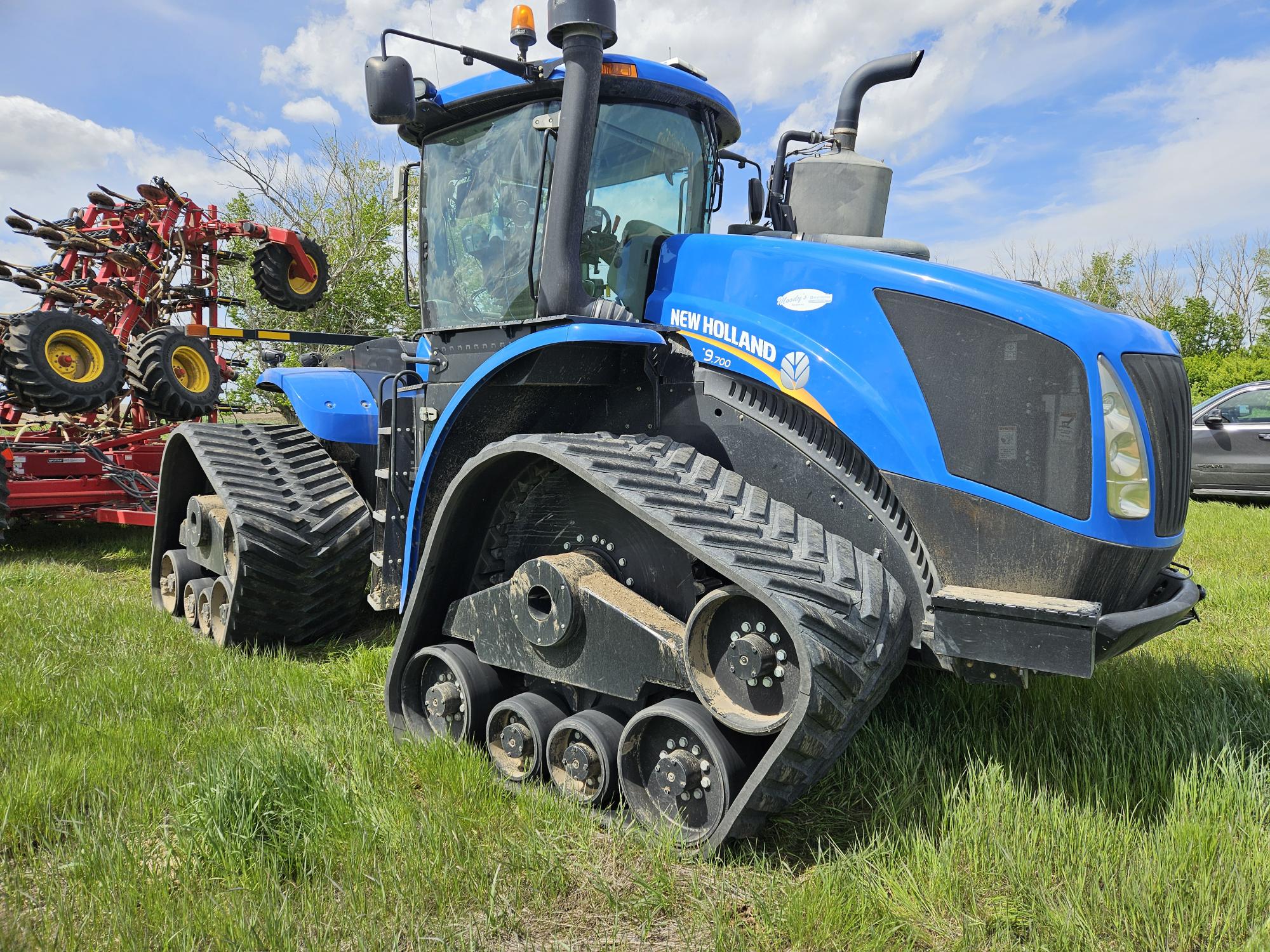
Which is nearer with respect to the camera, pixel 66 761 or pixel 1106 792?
pixel 1106 792

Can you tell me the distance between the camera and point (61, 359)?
723cm

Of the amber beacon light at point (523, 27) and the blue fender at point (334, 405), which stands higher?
the amber beacon light at point (523, 27)

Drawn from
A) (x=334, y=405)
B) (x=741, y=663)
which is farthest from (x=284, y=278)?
(x=741, y=663)

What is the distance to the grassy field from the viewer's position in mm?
2262

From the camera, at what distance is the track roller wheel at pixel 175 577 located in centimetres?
531

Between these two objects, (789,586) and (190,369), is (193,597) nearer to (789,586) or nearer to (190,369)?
(190,369)

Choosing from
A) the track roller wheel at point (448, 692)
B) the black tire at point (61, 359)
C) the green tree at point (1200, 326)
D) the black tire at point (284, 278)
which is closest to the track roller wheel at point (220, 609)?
the track roller wheel at point (448, 692)

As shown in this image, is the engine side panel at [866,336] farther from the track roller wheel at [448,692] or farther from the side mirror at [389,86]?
the track roller wheel at [448,692]

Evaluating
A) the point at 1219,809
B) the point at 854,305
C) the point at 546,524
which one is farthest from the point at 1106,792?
the point at 546,524

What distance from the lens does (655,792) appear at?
2.67 meters

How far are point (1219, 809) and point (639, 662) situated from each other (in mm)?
1728

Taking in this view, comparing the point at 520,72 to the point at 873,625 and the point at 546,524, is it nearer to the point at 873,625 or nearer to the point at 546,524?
the point at 546,524

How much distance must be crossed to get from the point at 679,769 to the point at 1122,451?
1478 mm

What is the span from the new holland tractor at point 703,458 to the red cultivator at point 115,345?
13.1 ft
